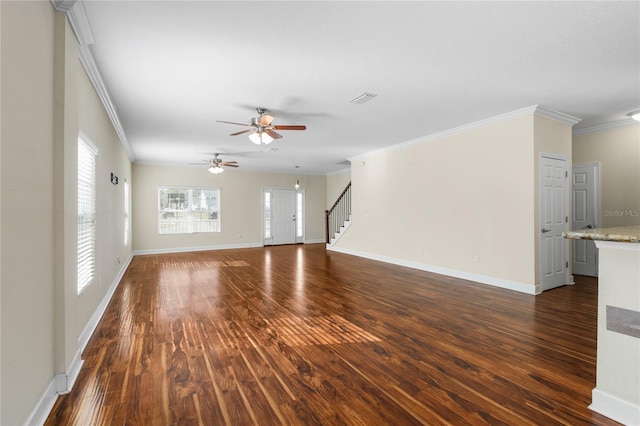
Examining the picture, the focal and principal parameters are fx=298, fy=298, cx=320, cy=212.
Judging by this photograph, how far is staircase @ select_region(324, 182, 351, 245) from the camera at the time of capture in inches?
352

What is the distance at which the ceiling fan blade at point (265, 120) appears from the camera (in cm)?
409

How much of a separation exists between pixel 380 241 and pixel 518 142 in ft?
11.9

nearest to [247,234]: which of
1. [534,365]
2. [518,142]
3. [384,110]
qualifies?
[384,110]

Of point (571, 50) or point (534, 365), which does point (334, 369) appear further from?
point (571, 50)

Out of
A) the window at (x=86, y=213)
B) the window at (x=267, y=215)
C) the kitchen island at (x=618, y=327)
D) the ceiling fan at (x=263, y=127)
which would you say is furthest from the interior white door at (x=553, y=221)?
the window at (x=267, y=215)

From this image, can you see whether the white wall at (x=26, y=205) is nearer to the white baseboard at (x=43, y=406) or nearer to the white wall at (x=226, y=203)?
the white baseboard at (x=43, y=406)

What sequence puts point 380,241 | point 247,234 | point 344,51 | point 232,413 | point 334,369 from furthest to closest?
point 247,234
point 380,241
point 344,51
point 334,369
point 232,413

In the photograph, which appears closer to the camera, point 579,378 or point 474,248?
point 579,378

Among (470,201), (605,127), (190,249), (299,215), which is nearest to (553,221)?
(470,201)

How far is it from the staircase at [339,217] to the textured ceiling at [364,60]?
13.6ft

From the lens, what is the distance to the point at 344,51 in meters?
2.81

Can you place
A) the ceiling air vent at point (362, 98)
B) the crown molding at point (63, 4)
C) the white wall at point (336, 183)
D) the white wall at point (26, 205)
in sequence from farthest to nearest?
the white wall at point (336, 183) → the ceiling air vent at point (362, 98) → the crown molding at point (63, 4) → the white wall at point (26, 205)

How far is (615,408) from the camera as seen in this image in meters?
1.79

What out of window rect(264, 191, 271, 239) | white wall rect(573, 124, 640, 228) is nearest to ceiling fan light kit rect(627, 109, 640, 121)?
white wall rect(573, 124, 640, 228)
